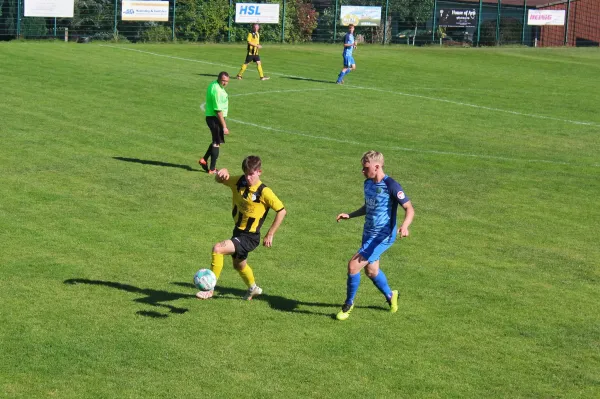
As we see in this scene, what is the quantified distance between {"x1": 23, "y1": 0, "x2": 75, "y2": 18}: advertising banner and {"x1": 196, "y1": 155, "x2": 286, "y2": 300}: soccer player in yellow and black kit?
3817 centimetres

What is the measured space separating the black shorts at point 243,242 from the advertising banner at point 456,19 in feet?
162

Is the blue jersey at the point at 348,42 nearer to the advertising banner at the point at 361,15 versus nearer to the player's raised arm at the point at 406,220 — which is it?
the advertising banner at the point at 361,15

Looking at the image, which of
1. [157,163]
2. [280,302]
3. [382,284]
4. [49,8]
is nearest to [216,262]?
[280,302]

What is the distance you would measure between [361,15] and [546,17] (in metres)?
12.7

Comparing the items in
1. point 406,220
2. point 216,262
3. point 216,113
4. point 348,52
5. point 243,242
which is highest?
point 348,52

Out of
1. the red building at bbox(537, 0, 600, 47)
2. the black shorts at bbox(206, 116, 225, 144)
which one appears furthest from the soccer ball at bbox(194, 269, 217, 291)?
the red building at bbox(537, 0, 600, 47)

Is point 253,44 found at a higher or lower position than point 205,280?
higher

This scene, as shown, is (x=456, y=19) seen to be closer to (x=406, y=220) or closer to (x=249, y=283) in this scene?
(x=249, y=283)

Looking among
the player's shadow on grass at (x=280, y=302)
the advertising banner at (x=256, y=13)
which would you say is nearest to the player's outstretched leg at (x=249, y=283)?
the player's shadow on grass at (x=280, y=302)

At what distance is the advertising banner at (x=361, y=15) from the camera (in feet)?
189

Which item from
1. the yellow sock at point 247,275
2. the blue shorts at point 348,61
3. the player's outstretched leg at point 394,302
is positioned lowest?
the player's outstretched leg at point 394,302

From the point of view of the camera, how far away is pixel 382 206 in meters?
12.8

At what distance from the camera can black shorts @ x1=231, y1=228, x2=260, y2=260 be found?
42.8 ft

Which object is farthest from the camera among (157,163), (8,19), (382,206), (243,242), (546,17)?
(546,17)
